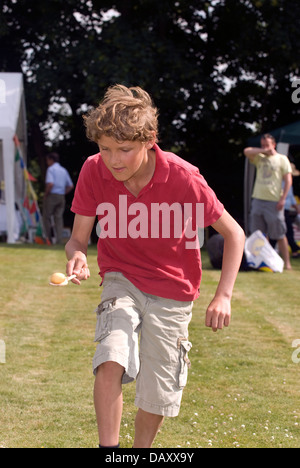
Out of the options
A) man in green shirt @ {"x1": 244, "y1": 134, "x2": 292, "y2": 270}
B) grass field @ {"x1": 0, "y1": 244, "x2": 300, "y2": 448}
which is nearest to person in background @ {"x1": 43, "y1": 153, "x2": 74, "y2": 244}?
man in green shirt @ {"x1": 244, "y1": 134, "x2": 292, "y2": 270}

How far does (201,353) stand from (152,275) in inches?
96.3

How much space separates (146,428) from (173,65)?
15831mm

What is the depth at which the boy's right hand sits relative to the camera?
2.99m

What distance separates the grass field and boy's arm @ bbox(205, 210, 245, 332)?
91cm

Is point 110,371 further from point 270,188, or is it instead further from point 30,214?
point 30,214

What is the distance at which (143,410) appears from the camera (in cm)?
312

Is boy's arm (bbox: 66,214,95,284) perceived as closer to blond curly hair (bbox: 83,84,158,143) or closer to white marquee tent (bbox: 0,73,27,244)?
blond curly hair (bbox: 83,84,158,143)

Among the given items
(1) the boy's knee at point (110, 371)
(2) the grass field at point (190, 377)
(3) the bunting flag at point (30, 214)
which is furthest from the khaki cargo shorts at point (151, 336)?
(3) the bunting flag at point (30, 214)

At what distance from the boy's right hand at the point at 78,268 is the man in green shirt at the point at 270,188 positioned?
7525mm

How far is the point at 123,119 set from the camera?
2.91 metres

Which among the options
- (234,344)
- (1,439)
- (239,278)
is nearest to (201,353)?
(234,344)

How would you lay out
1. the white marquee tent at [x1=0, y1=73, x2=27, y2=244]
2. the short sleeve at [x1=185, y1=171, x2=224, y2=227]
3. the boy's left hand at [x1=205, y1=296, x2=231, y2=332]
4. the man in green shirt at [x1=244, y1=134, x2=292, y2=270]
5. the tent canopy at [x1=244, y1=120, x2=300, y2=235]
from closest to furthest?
1. the boy's left hand at [x1=205, y1=296, x2=231, y2=332]
2. the short sleeve at [x1=185, y1=171, x2=224, y2=227]
3. the man in green shirt at [x1=244, y1=134, x2=292, y2=270]
4. the white marquee tent at [x1=0, y1=73, x2=27, y2=244]
5. the tent canopy at [x1=244, y1=120, x2=300, y2=235]

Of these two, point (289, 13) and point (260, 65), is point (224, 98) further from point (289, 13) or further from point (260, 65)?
point (289, 13)

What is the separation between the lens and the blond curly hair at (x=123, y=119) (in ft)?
9.44
